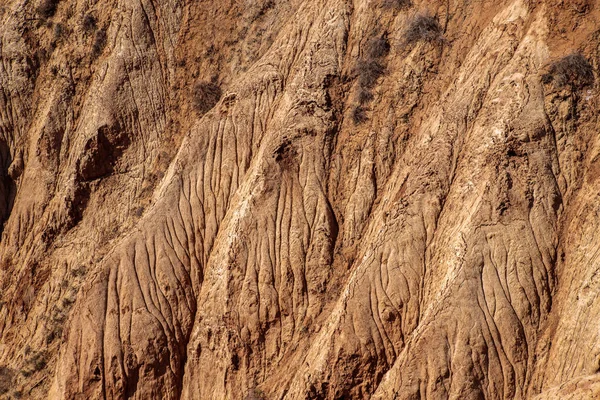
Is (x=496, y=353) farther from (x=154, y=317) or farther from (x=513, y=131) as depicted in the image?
(x=154, y=317)

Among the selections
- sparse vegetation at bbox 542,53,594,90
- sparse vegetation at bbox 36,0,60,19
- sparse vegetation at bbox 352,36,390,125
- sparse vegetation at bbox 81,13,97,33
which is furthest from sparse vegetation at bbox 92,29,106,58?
sparse vegetation at bbox 542,53,594,90

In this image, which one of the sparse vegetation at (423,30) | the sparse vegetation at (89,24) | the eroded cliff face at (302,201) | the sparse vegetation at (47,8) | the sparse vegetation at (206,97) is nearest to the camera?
the eroded cliff face at (302,201)

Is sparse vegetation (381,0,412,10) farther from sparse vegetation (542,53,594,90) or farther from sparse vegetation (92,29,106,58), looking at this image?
sparse vegetation (92,29,106,58)

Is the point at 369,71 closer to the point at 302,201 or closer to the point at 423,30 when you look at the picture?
the point at 423,30

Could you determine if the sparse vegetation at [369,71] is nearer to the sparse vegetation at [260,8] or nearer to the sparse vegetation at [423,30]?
the sparse vegetation at [423,30]

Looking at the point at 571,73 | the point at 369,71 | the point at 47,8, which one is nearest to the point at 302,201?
the point at 369,71

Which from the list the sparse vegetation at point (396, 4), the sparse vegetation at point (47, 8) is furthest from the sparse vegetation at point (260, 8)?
the sparse vegetation at point (47, 8)
